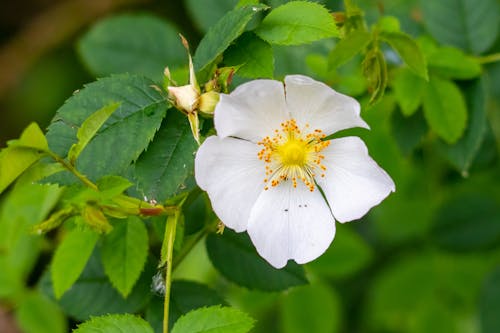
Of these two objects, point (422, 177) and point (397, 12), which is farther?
point (422, 177)

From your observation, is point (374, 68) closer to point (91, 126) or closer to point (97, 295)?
point (91, 126)

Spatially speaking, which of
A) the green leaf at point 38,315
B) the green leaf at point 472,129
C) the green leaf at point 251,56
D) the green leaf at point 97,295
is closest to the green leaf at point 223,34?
the green leaf at point 251,56

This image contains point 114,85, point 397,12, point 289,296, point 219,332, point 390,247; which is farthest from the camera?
point 390,247

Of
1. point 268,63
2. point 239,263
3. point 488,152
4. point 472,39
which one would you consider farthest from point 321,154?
point 488,152

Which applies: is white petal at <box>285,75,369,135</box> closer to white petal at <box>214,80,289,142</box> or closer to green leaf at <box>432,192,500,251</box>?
white petal at <box>214,80,289,142</box>

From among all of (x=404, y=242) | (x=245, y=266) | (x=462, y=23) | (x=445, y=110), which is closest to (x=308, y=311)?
(x=404, y=242)

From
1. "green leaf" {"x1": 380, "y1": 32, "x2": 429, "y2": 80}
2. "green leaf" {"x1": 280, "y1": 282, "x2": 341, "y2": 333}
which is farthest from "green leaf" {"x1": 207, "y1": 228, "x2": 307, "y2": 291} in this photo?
"green leaf" {"x1": 280, "y1": 282, "x2": 341, "y2": 333}

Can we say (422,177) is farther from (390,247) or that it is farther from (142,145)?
(142,145)

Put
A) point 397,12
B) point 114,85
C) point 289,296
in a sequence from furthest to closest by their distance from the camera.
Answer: point 289,296 → point 397,12 → point 114,85
